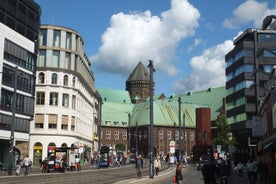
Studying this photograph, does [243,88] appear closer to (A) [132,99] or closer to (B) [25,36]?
→ (B) [25,36]

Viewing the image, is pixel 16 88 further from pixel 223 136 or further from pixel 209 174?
pixel 209 174

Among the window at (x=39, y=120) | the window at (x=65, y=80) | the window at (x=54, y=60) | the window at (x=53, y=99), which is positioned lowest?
the window at (x=39, y=120)

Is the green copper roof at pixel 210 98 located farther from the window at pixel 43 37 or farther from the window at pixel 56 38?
the window at pixel 43 37

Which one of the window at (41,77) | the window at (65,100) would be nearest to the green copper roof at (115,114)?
the window at (65,100)

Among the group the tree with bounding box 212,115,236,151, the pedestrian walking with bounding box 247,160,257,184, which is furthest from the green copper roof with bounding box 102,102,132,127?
the pedestrian walking with bounding box 247,160,257,184

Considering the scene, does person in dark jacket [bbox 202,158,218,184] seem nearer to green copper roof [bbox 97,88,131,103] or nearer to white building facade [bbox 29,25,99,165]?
white building facade [bbox 29,25,99,165]

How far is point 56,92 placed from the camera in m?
70.2

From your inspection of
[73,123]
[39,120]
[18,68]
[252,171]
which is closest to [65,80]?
[73,123]

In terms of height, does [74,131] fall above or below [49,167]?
above

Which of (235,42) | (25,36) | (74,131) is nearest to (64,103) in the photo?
(74,131)

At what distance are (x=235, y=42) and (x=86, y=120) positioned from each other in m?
35.4

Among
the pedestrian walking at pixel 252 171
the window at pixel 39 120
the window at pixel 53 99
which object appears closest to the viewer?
the pedestrian walking at pixel 252 171

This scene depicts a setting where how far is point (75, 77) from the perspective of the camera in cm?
7425

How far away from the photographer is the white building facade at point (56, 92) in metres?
67.2
